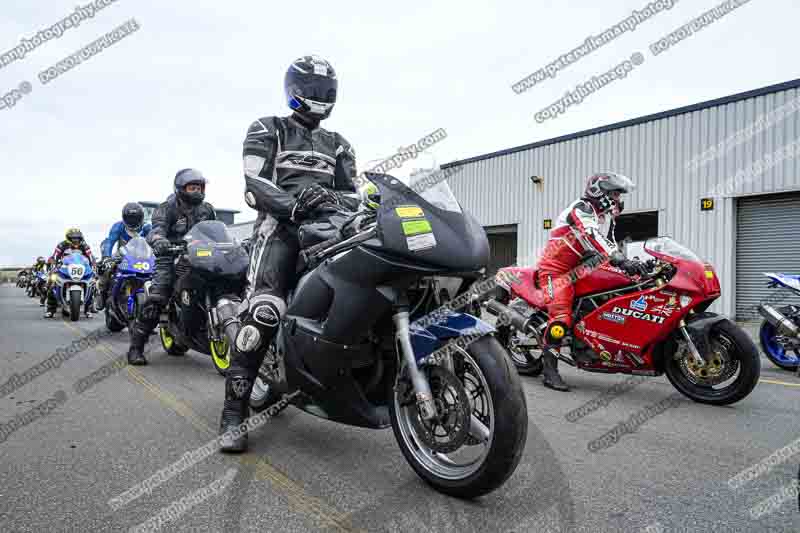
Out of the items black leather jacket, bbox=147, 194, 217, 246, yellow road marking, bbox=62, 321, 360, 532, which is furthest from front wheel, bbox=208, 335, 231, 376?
black leather jacket, bbox=147, 194, 217, 246

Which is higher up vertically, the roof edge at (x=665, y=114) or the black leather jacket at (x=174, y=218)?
the roof edge at (x=665, y=114)

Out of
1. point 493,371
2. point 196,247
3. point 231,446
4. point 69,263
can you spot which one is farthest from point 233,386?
point 69,263

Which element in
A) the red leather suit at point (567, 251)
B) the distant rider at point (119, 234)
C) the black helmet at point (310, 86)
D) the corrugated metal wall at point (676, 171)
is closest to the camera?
the black helmet at point (310, 86)

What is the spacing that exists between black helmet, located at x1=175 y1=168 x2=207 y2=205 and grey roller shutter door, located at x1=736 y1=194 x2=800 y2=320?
12.3 metres

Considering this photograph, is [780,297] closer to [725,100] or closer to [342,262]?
[725,100]

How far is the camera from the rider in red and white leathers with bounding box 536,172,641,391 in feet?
17.9

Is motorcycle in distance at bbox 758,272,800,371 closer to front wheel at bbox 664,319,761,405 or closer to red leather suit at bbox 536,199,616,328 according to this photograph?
front wheel at bbox 664,319,761,405

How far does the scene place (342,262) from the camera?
9.11 ft

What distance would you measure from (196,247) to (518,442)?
13.4 feet

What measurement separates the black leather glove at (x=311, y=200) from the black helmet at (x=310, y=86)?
2.05 feet

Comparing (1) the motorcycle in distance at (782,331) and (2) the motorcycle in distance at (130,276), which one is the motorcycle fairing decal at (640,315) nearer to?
(1) the motorcycle in distance at (782,331)

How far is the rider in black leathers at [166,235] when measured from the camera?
6.55 meters

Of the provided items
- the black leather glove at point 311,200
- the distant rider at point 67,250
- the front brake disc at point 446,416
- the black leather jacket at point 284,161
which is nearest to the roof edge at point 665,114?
the black leather jacket at point 284,161

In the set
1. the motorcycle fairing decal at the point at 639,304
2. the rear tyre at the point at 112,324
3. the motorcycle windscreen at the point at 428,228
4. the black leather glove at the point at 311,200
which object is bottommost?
the rear tyre at the point at 112,324
